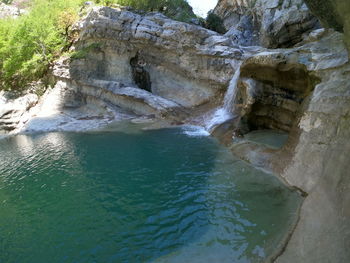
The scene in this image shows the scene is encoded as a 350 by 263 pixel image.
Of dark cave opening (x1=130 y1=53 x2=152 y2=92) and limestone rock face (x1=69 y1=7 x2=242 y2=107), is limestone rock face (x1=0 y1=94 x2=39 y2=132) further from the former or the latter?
dark cave opening (x1=130 y1=53 x2=152 y2=92)

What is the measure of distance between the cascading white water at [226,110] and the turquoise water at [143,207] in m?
3.00

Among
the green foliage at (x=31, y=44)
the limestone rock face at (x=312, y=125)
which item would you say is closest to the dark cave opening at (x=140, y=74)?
the green foliage at (x=31, y=44)

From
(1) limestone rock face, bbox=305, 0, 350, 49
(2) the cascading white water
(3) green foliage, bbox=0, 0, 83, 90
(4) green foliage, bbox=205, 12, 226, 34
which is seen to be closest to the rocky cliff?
(2) the cascading white water

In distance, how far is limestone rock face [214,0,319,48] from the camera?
20.3 meters

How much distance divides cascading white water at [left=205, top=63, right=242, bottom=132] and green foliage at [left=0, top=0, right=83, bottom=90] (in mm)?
17022

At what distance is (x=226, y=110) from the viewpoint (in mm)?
18156

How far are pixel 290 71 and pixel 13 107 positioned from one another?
2150 cm

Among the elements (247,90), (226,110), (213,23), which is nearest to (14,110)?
(226,110)

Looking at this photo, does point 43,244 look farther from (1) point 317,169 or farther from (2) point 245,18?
(2) point 245,18

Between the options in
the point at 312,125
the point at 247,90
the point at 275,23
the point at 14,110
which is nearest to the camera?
the point at 312,125

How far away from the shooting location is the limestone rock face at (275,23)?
20.3 m

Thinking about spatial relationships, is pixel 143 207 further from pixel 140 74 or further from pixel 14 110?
pixel 14 110

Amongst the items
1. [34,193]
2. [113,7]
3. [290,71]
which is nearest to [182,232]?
[34,193]

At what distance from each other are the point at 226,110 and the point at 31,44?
65.8ft
